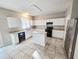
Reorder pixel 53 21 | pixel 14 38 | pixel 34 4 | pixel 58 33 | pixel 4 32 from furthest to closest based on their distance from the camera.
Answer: pixel 53 21
pixel 58 33
pixel 14 38
pixel 4 32
pixel 34 4

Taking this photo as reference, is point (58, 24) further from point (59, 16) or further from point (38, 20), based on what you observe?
point (38, 20)

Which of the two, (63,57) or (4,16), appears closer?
(63,57)

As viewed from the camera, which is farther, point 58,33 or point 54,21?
point 54,21

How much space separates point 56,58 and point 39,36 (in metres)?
1.71

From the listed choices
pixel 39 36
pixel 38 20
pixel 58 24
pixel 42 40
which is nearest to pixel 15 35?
pixel 39 36

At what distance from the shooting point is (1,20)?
3.43m

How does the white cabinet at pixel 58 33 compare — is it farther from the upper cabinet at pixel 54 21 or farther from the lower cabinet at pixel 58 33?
the upper cabinet at pixel 54 21

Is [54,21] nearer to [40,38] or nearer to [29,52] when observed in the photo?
[40,38]

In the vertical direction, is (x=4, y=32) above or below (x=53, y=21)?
below

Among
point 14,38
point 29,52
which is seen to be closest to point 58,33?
point 29,52

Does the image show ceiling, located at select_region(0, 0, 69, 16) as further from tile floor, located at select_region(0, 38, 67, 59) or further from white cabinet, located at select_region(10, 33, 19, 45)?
tile floor, located at select_region(0, 38, 67, 59)

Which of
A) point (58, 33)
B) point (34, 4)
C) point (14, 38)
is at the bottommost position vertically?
point (14, 38)

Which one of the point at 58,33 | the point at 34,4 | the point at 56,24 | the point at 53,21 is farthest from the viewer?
the point at 53,21

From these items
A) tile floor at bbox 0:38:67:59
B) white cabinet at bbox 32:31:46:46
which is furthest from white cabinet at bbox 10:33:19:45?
white cabinet at bbox 32:31:46:46
